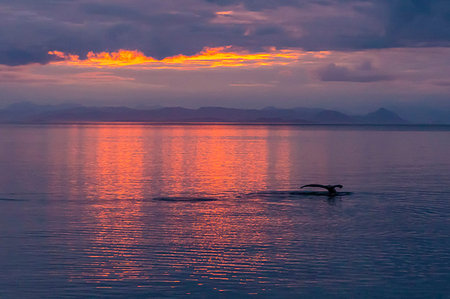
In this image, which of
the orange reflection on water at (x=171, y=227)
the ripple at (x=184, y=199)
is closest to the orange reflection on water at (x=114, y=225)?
the orange reflection on water at (x=171, y=227)

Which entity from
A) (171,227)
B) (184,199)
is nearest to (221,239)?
(171,227)

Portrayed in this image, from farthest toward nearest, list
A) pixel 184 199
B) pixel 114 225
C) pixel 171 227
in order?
pixel 184 199 → pixel 114 225 → pixel 171 227

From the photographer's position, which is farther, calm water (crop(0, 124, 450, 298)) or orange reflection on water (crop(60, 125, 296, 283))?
orange reflection on water (crop(60, 125, 296, 283))

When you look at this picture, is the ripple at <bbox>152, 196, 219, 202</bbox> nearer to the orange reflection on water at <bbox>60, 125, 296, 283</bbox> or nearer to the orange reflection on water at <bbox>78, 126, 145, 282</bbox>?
the orange reflection on water at <bbox>60, 125, 296, 283</bbox>

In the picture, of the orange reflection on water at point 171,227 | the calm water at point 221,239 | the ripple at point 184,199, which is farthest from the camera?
the ripple at point 184,199

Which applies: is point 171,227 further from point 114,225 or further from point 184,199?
point 184,199

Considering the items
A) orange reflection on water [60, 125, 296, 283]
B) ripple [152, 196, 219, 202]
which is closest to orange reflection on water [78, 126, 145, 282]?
orange reflection on water [60, 125, 296, 283]

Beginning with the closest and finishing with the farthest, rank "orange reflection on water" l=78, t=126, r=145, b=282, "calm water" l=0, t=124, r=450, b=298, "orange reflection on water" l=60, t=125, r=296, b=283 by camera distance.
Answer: "calm water" l=0, t=124, r=450, b=298 < "orange reflection on water" l=78, t=126, r=145, b=282 < "orange reflection on water" l=60, t=125, r=296, b=283

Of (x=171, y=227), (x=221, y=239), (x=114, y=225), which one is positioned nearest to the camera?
(x=221, y=239)

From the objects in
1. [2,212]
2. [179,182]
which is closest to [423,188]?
[179,182]

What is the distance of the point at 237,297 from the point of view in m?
18.5

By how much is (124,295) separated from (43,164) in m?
54.1

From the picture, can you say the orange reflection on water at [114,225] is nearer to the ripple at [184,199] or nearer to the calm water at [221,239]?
the calm water at [221,239]

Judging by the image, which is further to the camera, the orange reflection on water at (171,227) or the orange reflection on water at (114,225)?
the orange reflection on water at (171,227)
